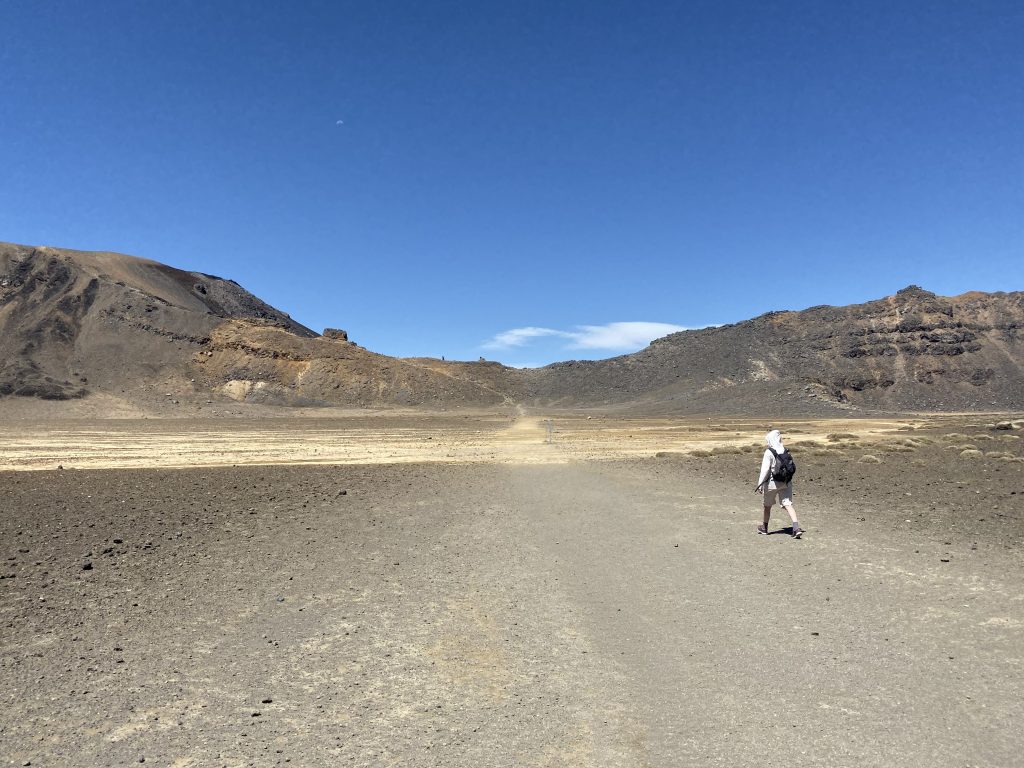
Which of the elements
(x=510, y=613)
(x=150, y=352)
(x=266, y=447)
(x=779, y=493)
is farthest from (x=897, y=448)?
(x=150, y=352)

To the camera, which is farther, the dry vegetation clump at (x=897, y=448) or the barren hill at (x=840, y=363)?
the barren hill at (x=840, y=363)

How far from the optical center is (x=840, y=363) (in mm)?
102500

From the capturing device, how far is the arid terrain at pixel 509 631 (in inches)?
171

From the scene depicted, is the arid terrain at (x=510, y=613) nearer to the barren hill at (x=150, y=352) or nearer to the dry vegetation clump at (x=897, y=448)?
the dry vegetation clump at (x=897, y=448)

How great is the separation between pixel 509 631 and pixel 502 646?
408 mm

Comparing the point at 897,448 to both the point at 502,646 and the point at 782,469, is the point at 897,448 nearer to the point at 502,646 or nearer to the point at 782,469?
the point at 782,469

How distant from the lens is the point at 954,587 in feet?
25.7

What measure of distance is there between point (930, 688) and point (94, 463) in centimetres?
2739

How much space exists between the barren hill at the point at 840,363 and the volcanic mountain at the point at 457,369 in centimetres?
30

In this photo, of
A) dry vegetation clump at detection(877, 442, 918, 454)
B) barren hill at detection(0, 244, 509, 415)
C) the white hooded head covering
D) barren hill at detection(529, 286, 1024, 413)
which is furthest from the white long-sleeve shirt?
barren hill at detection(0, 244, 509, 415)

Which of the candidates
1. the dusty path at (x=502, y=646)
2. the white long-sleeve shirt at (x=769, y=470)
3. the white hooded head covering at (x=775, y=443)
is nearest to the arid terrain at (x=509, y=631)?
the dusty path at (x=502, y=646)

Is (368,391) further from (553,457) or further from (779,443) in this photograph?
(779,443)

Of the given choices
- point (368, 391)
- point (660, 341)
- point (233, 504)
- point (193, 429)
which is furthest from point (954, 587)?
point (660, 341)

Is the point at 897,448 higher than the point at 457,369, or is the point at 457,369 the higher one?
the point at 457,369
